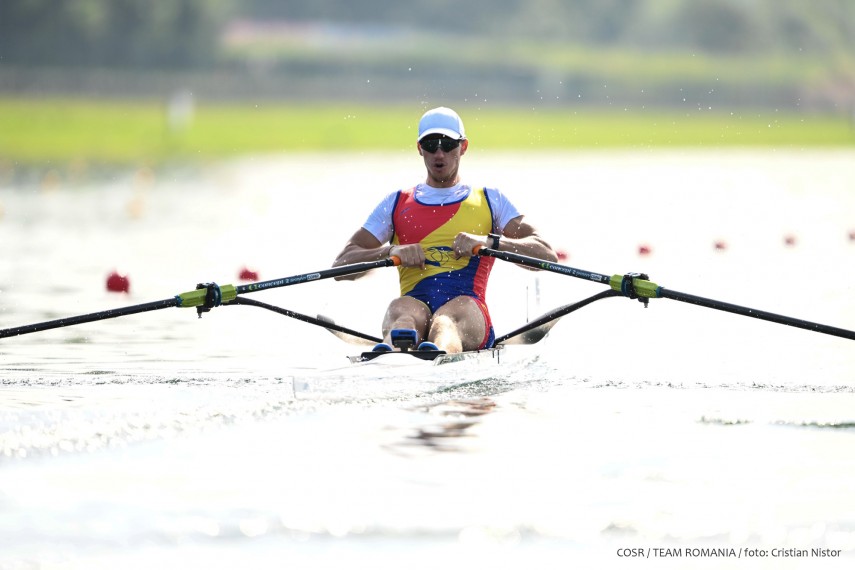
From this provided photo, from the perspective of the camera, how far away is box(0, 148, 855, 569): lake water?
705 centimetres

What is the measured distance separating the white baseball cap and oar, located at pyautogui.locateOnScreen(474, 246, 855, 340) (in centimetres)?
98

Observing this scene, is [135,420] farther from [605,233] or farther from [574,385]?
[605,233]

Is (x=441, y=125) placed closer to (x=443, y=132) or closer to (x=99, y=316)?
(x=443, y=132)

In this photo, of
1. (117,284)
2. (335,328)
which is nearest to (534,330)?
(335,328)

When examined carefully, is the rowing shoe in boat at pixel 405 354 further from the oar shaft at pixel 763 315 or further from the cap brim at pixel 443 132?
the cap brim at pixel 443 132

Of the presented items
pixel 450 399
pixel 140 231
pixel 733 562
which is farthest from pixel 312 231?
pixel 733 562

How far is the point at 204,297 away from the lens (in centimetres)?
1138

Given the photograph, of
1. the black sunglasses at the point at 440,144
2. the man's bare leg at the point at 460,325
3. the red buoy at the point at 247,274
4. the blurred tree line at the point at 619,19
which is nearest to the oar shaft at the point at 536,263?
the man's bare leg at the point at 460,325

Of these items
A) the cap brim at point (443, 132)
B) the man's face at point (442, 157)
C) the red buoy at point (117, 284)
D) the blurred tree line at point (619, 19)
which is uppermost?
→ the blurred tree line at point (619, 19)

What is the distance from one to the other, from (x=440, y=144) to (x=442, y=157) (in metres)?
0.12

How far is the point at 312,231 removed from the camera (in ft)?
83.7

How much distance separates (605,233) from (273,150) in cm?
3029

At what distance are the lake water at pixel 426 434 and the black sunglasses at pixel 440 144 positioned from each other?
1.49 m

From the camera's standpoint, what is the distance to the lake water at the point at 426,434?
23.1 feet
